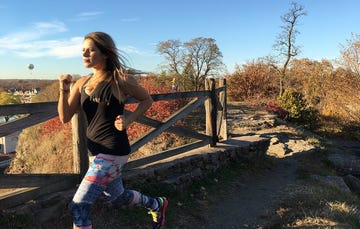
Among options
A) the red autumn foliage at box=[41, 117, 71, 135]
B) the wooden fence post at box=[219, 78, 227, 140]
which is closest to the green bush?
the wooden fence post at box=[219, 78, 227, 140]

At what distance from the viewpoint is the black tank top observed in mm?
2658

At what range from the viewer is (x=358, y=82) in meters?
14.8

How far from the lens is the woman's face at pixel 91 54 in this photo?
2.66 m

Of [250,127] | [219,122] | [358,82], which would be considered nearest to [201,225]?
[219,122]

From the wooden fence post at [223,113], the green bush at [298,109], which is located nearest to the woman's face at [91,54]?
the wooden fence post at [223,113]

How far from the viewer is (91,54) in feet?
8.73

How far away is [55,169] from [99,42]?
777cm

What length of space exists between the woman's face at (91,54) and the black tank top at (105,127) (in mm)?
251

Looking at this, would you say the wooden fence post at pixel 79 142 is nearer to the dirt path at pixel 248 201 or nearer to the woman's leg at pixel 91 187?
the woman's leg at pixel 91 187

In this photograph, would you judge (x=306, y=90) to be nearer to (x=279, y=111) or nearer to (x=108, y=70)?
(x=279, y=111)

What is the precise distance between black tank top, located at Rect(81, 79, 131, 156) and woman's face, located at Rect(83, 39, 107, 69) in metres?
0.25

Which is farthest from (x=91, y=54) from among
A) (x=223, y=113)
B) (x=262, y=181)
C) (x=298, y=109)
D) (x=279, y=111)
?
(x=298, y=109)

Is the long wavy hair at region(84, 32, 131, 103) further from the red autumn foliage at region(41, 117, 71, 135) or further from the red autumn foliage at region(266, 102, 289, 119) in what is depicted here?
the red autumn foliage at region(266, 102, 289, 119)

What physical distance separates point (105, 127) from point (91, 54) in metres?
0.57
